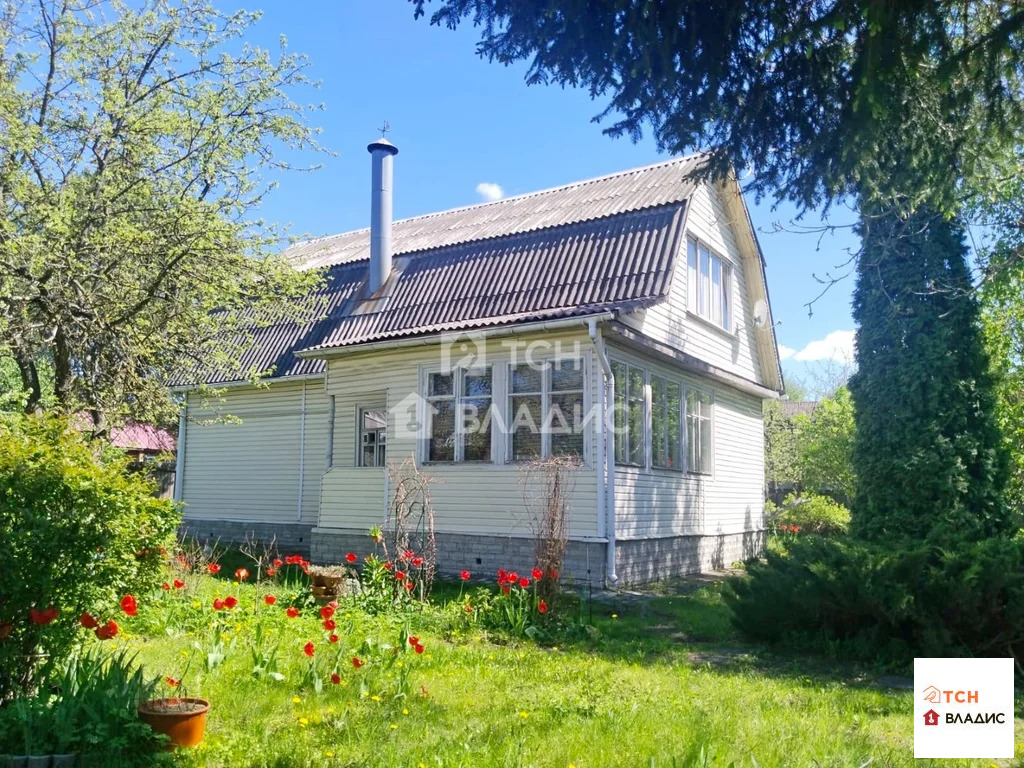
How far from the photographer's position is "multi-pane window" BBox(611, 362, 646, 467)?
1243 centimetres

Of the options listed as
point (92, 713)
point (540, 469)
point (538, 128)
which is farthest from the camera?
point (540, 469)

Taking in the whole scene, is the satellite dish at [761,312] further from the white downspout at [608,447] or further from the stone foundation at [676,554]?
the white downspout at [608,447]

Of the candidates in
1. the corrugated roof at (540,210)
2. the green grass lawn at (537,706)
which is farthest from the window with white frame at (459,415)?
the green grass lawn at (537,706)

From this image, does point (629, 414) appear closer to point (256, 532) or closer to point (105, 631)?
point (256, 532)

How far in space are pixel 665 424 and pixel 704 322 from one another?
2414mm

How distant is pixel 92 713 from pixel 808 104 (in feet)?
19.7

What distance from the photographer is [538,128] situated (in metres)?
9.50

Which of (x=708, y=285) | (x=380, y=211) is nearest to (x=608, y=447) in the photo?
(x=708, y=285)

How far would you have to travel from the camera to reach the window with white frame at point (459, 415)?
508 inches

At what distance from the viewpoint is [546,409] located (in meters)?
12.3

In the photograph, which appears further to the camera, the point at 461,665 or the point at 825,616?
the point at 825,616

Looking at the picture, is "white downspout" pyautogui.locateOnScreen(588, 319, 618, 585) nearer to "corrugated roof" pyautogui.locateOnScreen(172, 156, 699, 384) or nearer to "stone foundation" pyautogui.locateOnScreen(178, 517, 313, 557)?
"corrugated roof" pyautogui.locateOnScreen(172, 156, 699, 384)

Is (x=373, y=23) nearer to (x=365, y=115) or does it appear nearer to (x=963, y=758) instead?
(x=963, y=758)

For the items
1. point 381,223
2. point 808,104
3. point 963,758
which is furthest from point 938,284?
point 381,223
